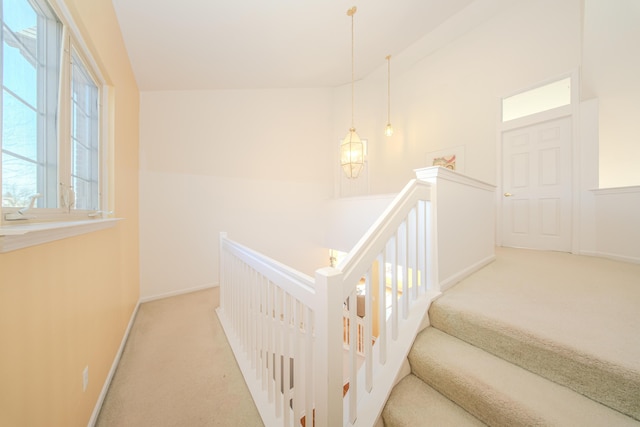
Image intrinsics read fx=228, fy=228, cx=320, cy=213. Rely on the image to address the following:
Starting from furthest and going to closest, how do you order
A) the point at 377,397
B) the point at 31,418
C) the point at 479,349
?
the point at 479,349 → the point at 377,397 → the point at 31,418

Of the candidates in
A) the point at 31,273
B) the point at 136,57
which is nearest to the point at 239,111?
the point at 136,57

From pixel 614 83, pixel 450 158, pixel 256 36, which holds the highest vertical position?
pixel 256 36

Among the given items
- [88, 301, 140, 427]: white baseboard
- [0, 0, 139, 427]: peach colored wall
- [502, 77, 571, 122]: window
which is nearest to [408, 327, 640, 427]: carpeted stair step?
[0, 0, 139, 427]: peach colored wall

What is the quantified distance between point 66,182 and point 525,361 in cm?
262

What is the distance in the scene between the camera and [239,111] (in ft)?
12.8

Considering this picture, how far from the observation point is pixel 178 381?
1.66 metres

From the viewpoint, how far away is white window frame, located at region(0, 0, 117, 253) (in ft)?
2.60

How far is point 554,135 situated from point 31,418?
510 centimetres

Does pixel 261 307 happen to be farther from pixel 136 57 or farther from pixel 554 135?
pixel 554 135

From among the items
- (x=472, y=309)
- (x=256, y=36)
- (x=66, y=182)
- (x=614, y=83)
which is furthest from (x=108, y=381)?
(x=614, y=83)

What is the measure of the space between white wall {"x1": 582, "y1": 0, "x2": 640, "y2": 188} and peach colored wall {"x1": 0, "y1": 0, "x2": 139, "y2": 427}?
465cm

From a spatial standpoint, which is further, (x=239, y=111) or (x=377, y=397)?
(x=239, y=111)

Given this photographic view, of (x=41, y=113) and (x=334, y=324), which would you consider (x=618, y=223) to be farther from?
(x=41, y=113)

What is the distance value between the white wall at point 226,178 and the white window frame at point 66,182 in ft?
4.45
